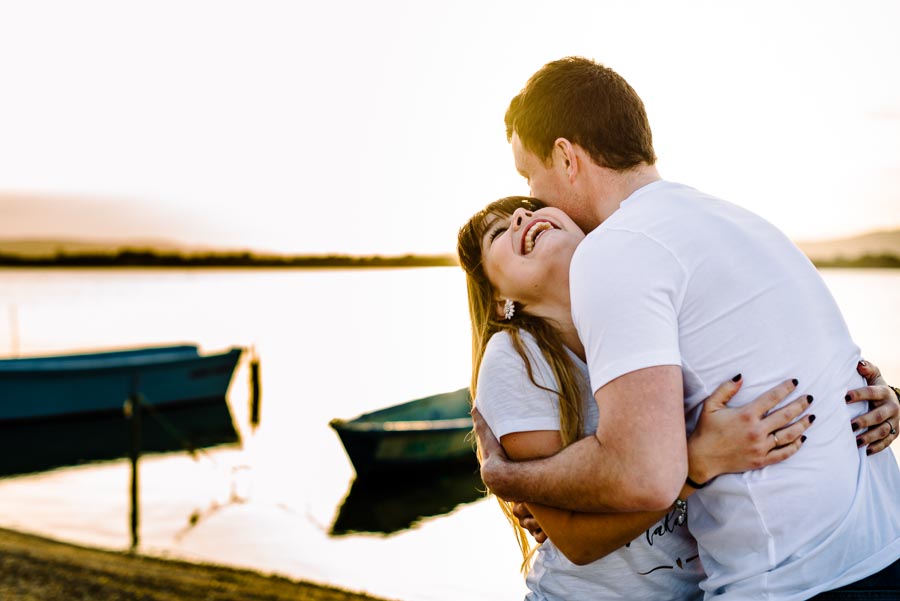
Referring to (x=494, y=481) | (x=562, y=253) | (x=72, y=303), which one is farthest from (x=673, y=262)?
(x=72, y=303)

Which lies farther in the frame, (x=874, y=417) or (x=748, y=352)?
(x=874, y=417)

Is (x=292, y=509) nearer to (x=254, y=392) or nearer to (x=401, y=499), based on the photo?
(x=401, y=499)

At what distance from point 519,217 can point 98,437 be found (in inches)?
777

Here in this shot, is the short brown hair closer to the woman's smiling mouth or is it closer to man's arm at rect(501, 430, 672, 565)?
the woman's smiling mouth

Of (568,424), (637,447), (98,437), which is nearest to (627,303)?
(637,447)

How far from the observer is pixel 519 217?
271 centimetres

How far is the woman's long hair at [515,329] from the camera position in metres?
2.33

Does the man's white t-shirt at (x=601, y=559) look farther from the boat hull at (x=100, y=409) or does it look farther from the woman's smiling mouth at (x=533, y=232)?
the boat hull at (x=100, y=409)

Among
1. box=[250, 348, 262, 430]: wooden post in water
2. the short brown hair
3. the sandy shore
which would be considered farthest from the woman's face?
box=[250, 348, 262, 430]: wooden post in water

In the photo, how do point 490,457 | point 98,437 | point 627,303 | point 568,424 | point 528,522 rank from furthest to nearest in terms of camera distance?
point 98,437 < point 528,522 < point 490,457 < point 568,424 < point 627,303

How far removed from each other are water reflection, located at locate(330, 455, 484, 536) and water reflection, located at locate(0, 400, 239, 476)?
4632mm

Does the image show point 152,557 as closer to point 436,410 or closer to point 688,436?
point 436,410

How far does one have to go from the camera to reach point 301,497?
578 inches

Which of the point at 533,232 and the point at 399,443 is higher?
the point at 533,232
